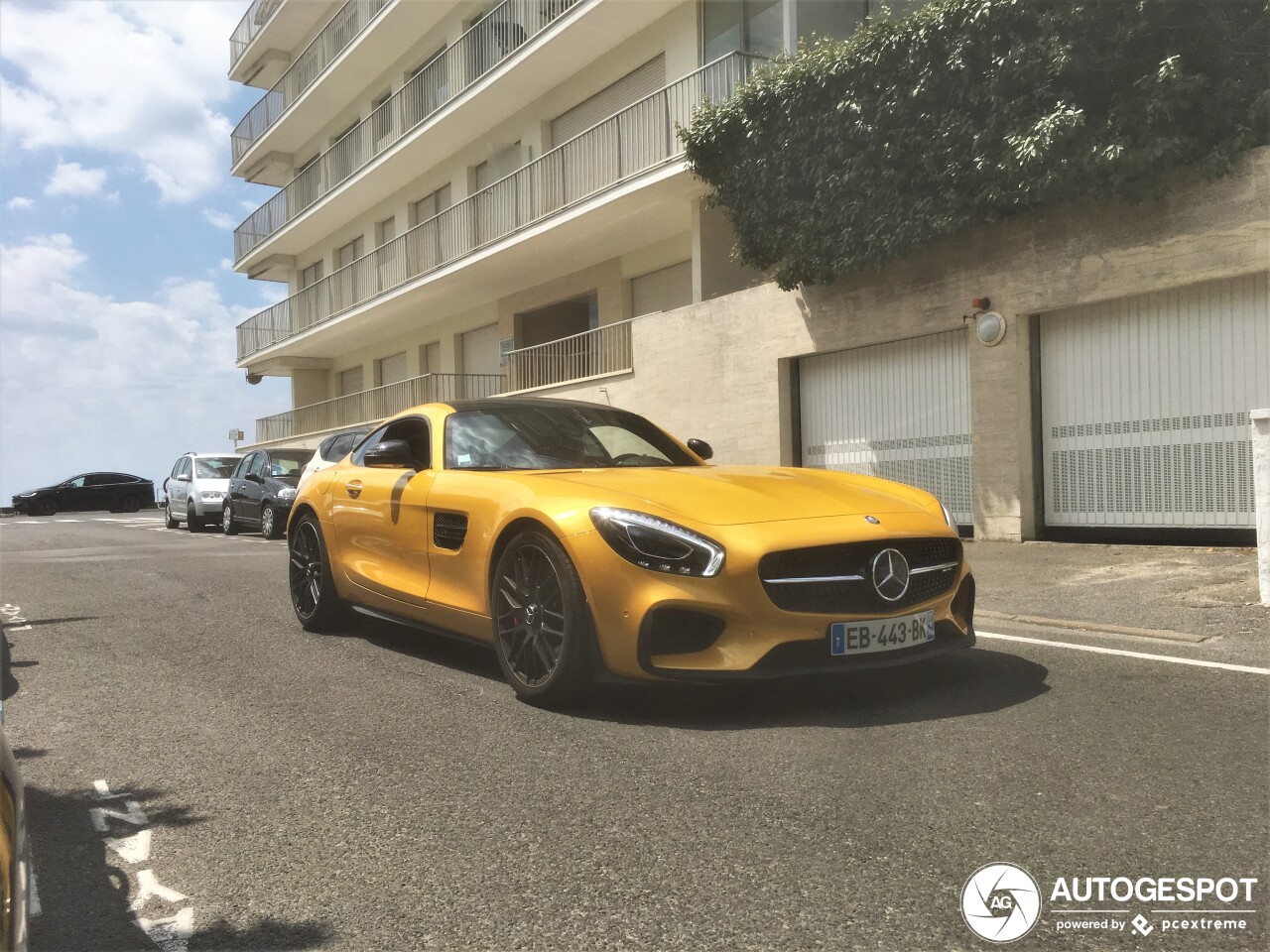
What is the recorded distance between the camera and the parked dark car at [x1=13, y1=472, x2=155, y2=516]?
1559 inches

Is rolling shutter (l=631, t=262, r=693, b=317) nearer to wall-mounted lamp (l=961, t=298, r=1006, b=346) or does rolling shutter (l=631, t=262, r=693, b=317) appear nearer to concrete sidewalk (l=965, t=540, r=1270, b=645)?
wall-mounted lamp (l=961, t=298, r=1006, b=346)

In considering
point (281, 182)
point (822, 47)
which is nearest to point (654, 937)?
point (822, 47)

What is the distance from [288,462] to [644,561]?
52.6ft

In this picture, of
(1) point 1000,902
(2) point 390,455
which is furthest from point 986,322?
(1) point 1000,902

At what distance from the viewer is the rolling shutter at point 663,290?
19.3 metres

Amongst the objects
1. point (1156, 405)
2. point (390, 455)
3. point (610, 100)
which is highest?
point (610, 100)

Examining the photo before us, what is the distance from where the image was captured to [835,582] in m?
4.42

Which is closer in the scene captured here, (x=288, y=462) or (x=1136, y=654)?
(x=1136, y=654)

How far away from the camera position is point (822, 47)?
13.3 metres

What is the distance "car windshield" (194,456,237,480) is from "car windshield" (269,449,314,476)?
13.2 ft

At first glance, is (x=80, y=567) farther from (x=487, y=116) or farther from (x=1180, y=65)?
(x=487, y=116)

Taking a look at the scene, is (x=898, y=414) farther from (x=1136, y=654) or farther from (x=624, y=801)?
(x=624, y=801)

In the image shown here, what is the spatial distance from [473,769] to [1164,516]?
8835 mm

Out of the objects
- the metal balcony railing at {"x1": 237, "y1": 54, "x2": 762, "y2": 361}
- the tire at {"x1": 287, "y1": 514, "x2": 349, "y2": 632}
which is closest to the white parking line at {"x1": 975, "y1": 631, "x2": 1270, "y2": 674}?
the tire at {"x1": 287, "y1": 514, "x2": 349, "y2": 632}
